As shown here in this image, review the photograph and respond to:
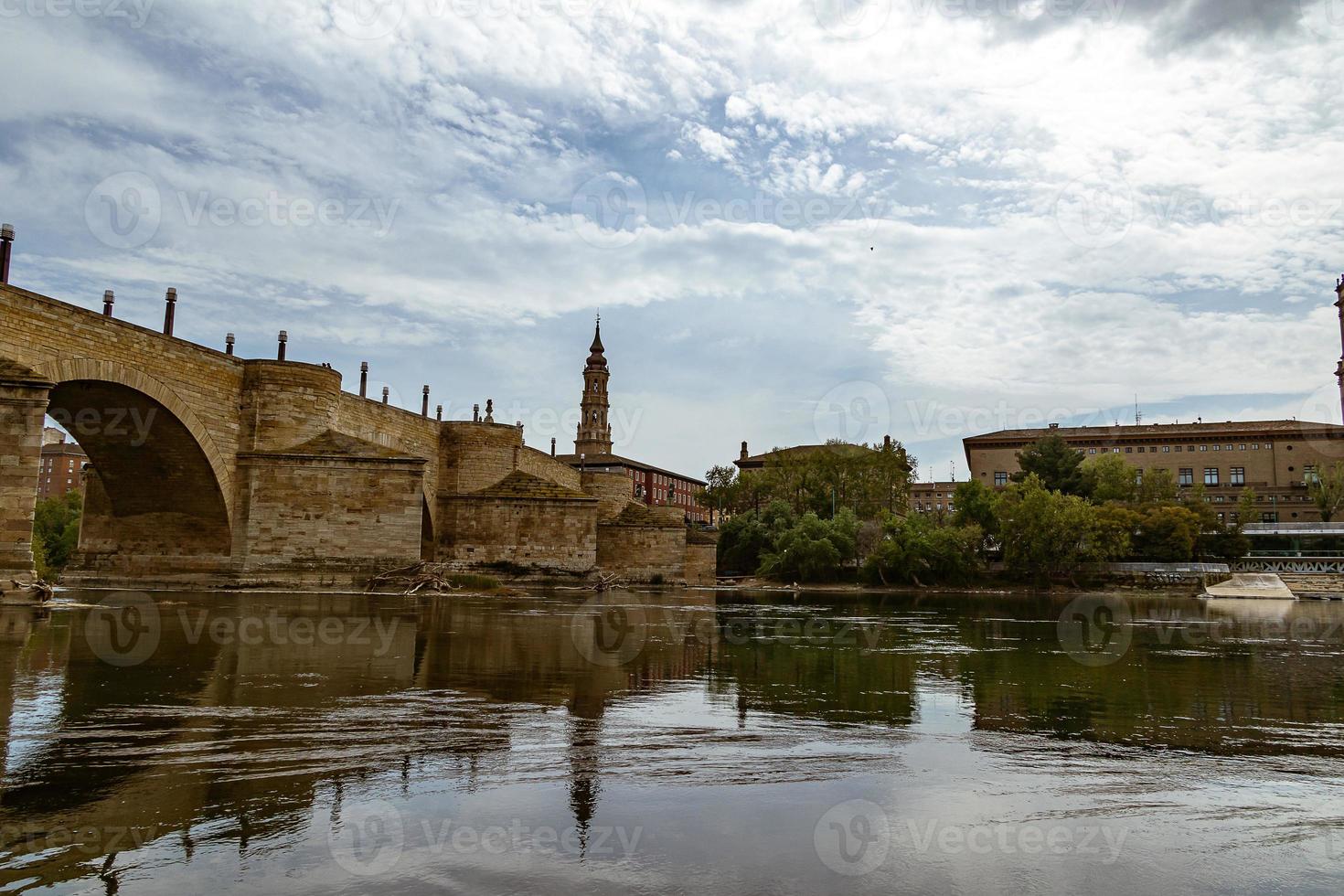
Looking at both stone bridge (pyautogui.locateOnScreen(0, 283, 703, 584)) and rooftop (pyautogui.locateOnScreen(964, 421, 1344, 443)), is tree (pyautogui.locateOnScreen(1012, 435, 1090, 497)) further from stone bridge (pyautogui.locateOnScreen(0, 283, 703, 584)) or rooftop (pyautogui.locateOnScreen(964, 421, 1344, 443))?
stone bridge (pyautogui.locateOnScreen(0, 283, 703, 584))

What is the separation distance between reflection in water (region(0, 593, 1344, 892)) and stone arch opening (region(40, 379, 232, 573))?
15.9 meters

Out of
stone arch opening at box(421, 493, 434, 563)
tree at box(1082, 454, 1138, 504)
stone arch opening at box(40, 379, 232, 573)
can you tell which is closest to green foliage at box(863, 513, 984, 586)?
tree at box(1082, 454, 1138, 504)

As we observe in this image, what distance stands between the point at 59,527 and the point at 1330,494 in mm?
95404

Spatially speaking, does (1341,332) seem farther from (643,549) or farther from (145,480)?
(145,480)

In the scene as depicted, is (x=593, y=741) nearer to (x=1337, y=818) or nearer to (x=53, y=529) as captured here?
(x=1337, y=818)

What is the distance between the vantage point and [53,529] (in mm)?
54188

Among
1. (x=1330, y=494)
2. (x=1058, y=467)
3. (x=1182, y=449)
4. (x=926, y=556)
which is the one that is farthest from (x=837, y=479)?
(x=1182, y=449)

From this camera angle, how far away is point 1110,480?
76875mm

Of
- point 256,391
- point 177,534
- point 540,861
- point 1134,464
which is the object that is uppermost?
point 1134,464

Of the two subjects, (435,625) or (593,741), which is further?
(435,625)

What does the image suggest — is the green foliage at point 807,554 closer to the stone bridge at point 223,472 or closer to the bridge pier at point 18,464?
the stone bridge at point 223,472

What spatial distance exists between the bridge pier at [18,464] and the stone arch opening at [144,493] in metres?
8.13

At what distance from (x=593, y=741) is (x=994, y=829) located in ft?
9.01

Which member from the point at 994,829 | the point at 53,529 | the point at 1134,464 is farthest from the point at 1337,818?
the point at 1134,464
